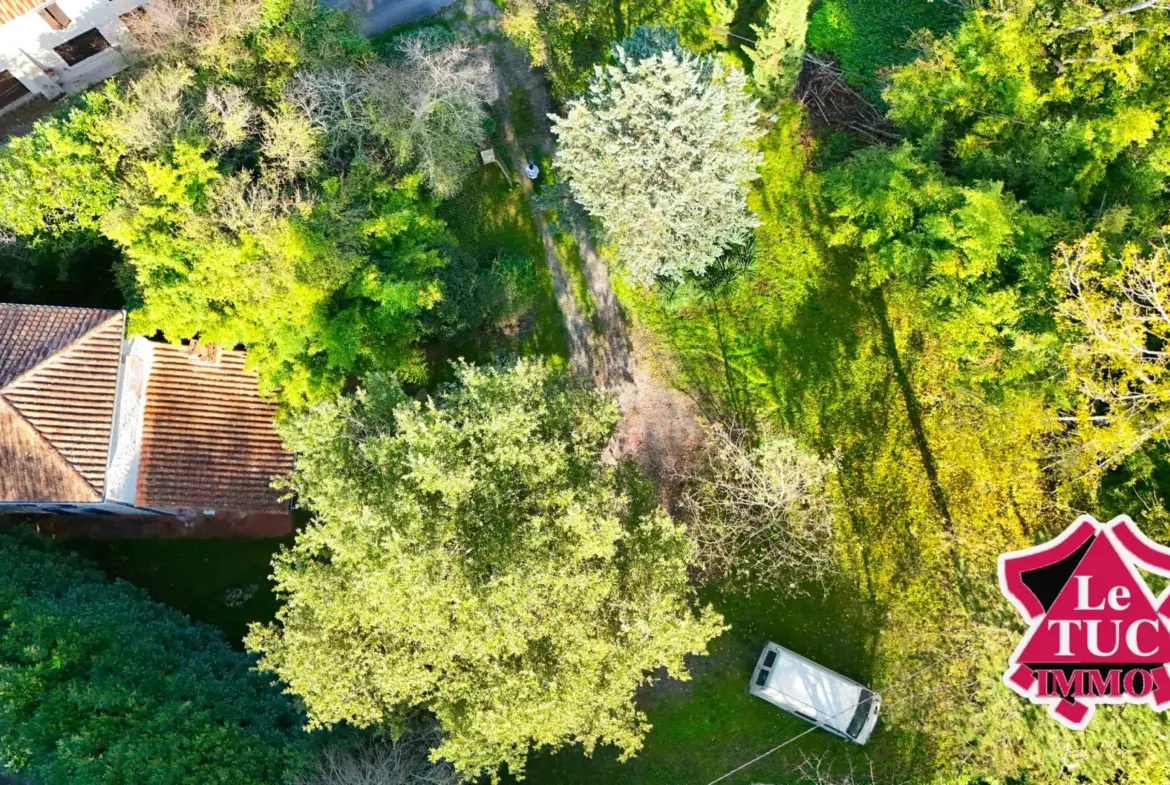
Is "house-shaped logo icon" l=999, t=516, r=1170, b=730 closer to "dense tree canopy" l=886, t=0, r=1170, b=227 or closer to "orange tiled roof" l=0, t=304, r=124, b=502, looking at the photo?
"dense tree canopy" l=886, t=0, r=1170, b=227

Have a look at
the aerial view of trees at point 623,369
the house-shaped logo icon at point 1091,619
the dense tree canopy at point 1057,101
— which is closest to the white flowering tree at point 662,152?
the aerial view of trees at point 623,369

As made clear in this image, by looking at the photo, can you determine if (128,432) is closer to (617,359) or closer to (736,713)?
(617,359)

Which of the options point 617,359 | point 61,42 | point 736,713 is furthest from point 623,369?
point 61,42

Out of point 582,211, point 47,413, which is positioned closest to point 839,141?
point 582,211

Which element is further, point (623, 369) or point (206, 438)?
point (623, 369)

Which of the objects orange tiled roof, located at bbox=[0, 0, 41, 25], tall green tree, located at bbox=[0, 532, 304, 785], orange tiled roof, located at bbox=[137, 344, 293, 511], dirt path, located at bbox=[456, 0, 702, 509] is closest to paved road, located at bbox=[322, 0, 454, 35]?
dirt path, located at bbox=[456, 0, 702, 509]

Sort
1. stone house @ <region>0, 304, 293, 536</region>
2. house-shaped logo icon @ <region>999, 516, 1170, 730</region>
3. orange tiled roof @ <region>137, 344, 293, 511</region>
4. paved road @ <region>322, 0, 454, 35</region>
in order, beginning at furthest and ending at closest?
paved road @ <region>322, 0, 454, 35</region> < orange tiled roof @ <region>137, 344, 293, 511</region> < stone house @ <region>0, 304, 293, 536</region> < house-shaped logo icon @ <region>999, 516, 1170, 730</region>

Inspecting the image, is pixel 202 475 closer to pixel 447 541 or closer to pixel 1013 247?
pixel 447 541
